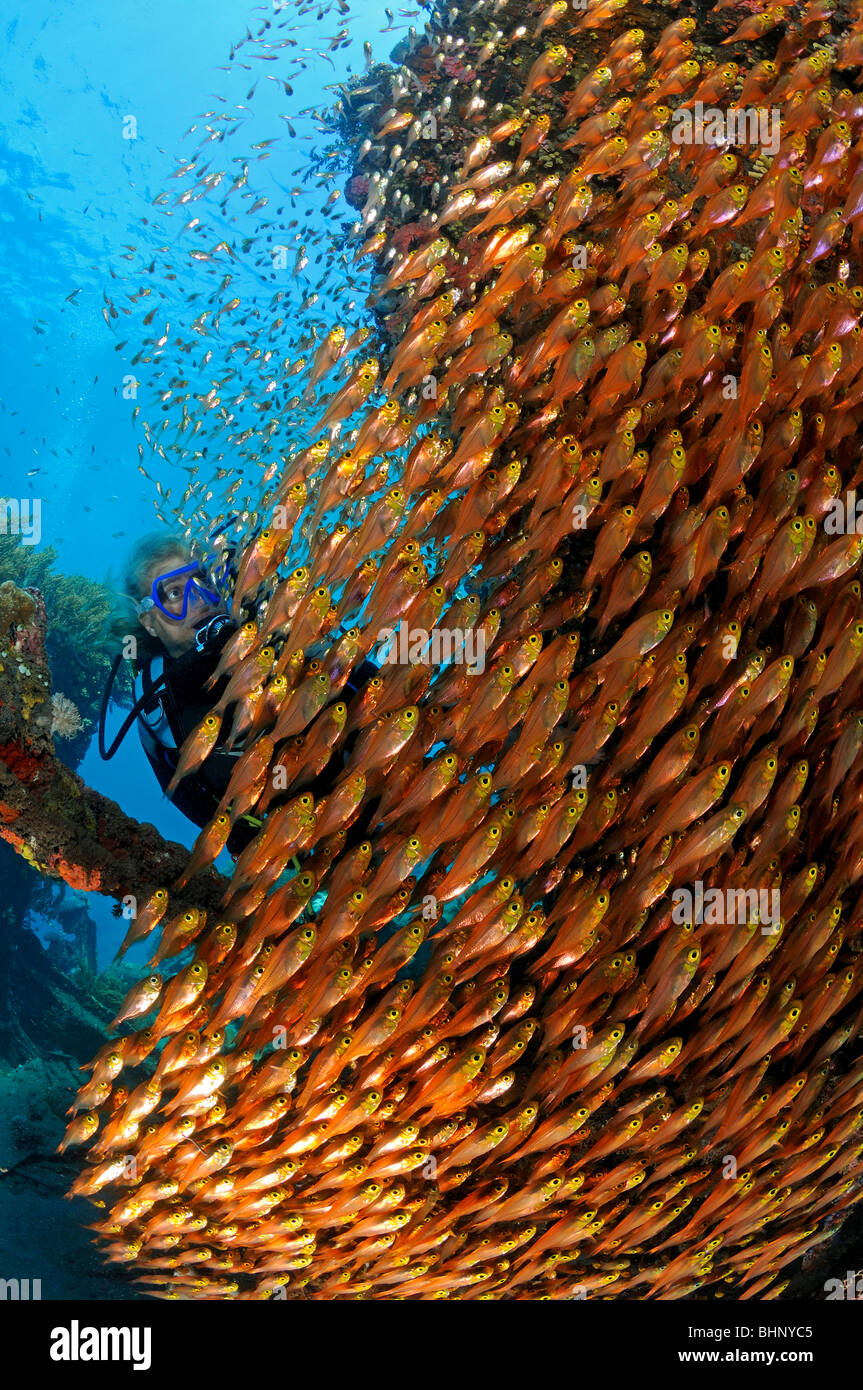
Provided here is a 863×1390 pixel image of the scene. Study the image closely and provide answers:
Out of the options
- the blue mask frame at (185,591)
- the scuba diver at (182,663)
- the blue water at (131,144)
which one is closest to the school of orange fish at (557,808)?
the scuba diver at (182,663)

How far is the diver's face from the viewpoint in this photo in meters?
4.36

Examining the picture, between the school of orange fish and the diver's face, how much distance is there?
126 cm

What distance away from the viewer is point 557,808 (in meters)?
2.83

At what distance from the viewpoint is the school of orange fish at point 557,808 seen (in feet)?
9.14

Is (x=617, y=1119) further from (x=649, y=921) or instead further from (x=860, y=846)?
(x=860, y=846)

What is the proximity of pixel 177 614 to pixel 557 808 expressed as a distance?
2.65 m

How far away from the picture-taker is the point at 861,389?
10.1 ft
